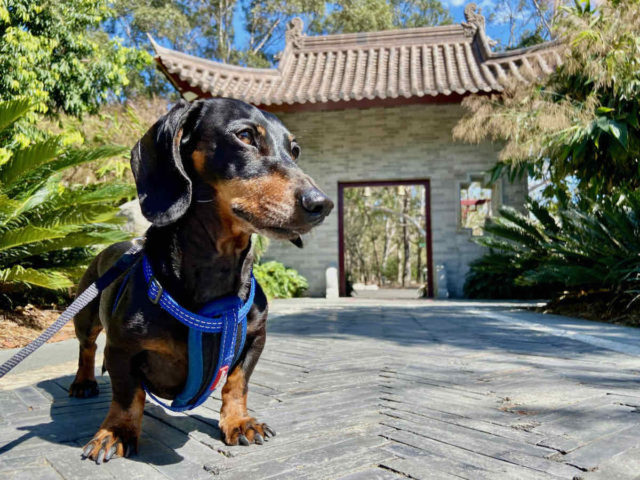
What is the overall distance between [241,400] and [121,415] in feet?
1.40

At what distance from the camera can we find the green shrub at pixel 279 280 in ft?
32.2

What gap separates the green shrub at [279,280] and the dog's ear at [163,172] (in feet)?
26.5

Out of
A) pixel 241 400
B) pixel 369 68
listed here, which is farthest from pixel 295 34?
pixel 241 400

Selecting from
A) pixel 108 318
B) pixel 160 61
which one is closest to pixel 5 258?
pixel 108 318

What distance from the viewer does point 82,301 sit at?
1.71 meters

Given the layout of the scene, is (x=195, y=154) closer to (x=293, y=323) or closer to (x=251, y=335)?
(x=251, y=335)

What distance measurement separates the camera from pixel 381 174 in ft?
36.3

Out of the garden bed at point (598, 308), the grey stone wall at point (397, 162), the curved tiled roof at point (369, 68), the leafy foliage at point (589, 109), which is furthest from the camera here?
the grey stone wall at point (397, 162)

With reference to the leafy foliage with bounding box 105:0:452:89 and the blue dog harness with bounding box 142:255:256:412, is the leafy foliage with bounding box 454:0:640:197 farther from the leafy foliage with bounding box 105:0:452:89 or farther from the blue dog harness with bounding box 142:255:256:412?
the leafy foliage with bounding box 105:0:452:89

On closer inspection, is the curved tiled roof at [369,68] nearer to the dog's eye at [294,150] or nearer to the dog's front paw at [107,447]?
the dog's eye at [294,150]

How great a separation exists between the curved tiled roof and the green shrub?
11.3ft

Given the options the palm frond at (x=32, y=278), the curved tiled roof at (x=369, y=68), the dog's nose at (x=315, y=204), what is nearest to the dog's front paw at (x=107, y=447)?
the dog's nose at (x=315, y=204)

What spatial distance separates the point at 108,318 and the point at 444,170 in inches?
394

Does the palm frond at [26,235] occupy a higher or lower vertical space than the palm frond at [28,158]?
lower
